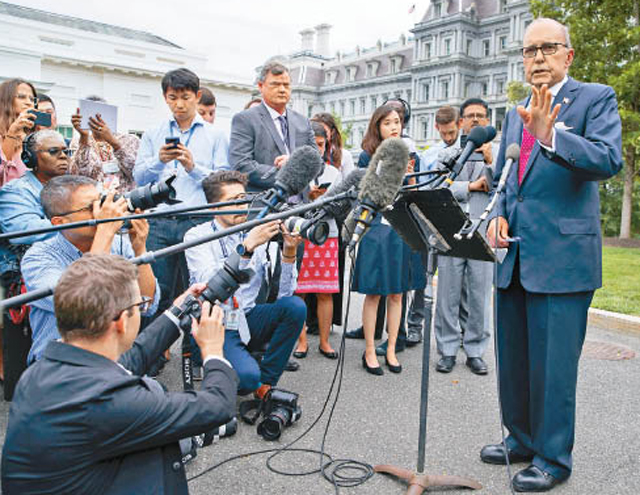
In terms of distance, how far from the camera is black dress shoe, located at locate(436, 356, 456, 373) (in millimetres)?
5117

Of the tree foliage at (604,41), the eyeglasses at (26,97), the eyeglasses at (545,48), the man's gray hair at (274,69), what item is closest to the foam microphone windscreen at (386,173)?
the eyeglasses at (545,48)

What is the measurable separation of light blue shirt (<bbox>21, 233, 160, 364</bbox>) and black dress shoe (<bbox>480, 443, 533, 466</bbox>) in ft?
8.75

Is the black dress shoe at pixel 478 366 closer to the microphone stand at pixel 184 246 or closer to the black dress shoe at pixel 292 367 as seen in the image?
the black dress shoe at pixel 292 367

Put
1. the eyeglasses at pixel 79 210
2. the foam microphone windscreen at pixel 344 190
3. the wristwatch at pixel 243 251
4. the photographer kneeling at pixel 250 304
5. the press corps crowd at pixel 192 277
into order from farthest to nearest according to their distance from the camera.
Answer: the photographer kneeling at pixel 250 304
the eyeglasses at pixel 79 210
the foam microphone windscreen at pixel 344 190
the wristwatch at pixel 243 251
the press corps crowd at pixel 192 277

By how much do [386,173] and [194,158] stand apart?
296 centimetres

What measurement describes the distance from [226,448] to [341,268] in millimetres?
3035

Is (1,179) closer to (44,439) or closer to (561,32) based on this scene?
(44,439)

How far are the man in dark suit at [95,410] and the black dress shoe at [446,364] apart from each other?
3.37 metres

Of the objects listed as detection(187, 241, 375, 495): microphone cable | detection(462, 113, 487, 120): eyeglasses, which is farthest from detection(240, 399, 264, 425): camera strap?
detection(462, 113, 487, 120): eyeglasses

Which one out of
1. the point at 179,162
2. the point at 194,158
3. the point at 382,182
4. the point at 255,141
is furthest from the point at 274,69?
the point at 382,182

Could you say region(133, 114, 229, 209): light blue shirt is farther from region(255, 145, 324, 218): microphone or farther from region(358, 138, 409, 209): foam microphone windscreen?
region(358, 138, 409, 209): foam microphone windscreen

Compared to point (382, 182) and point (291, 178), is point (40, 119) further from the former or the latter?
point (382, 182)

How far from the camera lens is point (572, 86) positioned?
10.3ft

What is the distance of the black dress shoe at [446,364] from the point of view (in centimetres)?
512
